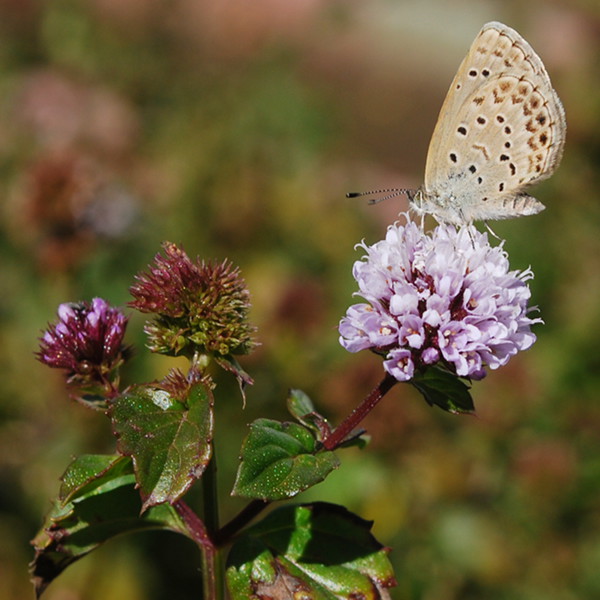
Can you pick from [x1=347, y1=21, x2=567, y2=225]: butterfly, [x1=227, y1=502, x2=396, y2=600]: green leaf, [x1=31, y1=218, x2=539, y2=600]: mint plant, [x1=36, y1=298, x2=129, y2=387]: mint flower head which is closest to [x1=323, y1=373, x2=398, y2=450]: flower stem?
[x1=31, y1=218, x2=539, y2=600]: mint plant

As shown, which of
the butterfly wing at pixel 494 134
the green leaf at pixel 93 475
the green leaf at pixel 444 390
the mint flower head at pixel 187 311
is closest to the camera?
the green leaf at pixel 93 475

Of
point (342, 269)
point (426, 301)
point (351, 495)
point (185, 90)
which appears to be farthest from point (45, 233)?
point (185, 90)

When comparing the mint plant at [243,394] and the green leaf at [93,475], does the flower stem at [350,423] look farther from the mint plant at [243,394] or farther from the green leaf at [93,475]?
the green leaf at [93,475]

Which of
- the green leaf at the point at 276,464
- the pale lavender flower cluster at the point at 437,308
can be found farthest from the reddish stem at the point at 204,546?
the pale lavender flower cluster at the point at 437,308

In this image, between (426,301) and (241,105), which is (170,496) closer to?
(426,301)

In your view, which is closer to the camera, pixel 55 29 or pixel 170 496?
pixel 170 496
